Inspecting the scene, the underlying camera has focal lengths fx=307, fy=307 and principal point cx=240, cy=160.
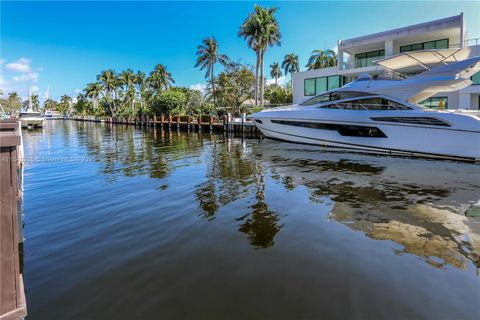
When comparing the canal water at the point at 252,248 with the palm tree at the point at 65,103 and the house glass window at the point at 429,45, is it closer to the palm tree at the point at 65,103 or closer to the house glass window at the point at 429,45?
the house glass window at the point at 429,45

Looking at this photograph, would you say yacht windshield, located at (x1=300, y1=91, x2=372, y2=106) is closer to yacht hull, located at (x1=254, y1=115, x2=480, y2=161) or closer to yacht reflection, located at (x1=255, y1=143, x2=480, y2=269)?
yacht hull, located at (x1=254, y1=115, x2=480, y2=161)

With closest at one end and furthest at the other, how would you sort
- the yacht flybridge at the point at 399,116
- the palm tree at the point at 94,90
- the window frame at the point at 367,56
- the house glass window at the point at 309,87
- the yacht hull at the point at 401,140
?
the yacht hull at the point at 401,140
the yacht flybridge at the point at 399,116
the window frame at the point at 367,56
the house glass window at the point at 309,87
the palm tree at the point at 94,90

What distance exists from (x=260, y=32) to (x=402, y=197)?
1217 inches

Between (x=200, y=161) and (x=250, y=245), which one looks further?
(x=200, y=161)

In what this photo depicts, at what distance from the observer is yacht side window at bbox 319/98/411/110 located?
1336 cm

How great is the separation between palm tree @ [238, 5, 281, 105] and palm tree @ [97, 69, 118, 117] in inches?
1971

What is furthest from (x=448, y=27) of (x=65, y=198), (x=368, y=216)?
(x=65, y=198)

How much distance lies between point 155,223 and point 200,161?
7.52 meters

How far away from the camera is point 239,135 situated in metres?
26.9

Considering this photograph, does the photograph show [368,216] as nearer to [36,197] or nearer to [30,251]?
[30,251]

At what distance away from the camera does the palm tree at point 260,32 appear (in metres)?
34.3

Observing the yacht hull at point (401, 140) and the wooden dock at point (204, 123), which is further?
the wooden dock at point (204, 123)

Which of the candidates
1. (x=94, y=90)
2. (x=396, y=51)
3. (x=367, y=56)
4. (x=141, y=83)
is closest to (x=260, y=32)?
(x=367, y=56)

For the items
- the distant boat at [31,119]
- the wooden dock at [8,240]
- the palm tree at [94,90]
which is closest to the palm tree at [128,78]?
the palm tree at [94,90]
